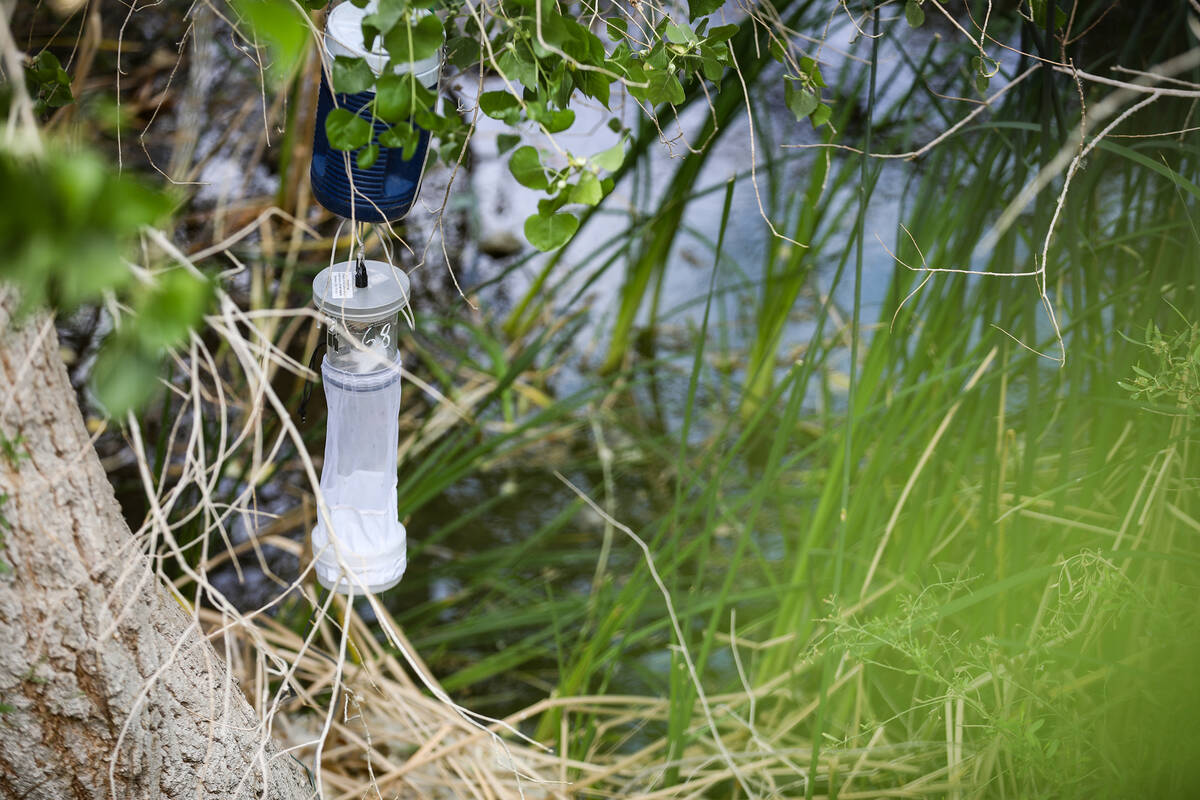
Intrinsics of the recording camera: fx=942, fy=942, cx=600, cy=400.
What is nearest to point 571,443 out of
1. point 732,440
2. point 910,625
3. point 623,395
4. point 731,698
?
point 623,395

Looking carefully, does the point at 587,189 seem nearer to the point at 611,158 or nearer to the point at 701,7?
the point at 611,158

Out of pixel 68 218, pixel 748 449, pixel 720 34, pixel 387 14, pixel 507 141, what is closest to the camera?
pixel 68 218

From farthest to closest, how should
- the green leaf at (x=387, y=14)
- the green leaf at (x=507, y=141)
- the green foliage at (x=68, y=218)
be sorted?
the green leaf at (x=507, y=141), the green leaf at (x=387, y=14), the green foliage at (x=68, y=218)

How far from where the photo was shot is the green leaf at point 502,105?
2.71 ft

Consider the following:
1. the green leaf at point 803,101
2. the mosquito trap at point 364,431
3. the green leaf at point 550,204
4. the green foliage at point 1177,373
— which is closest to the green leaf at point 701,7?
the green leaf at point 803,101

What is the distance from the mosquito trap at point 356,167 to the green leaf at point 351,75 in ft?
0.38

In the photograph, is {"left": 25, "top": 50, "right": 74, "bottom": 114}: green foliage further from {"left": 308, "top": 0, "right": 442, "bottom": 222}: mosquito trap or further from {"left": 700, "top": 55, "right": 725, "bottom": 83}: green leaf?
{"left": 700, "top": 55, "right": 725, "bottom": 83}: green leaf

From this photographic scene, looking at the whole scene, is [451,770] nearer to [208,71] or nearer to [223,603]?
[223,603]

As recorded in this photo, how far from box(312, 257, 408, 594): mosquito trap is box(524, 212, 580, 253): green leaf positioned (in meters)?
0.20

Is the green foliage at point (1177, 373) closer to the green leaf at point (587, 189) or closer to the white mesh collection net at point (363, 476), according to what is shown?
the green leaf at point (587, 189)

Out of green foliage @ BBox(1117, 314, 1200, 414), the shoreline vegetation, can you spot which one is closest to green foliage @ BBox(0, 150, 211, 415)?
the shoreline vegetation

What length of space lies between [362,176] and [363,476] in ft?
1.17

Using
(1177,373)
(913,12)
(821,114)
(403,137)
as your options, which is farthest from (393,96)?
(1177,373)

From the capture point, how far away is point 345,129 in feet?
2.60
